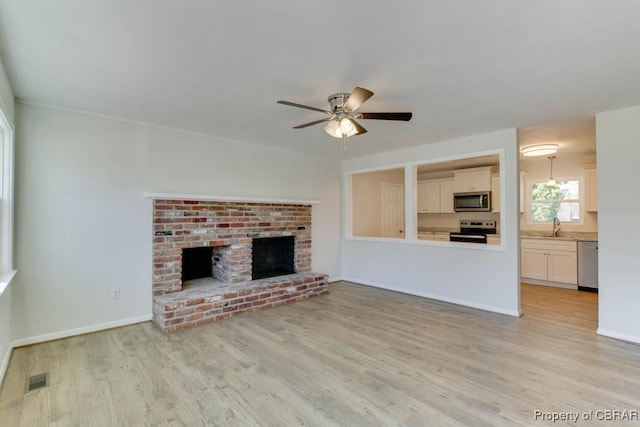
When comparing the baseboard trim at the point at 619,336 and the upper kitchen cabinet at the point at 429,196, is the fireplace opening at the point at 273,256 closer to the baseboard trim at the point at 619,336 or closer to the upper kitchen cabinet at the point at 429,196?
the upper kitchen cabinet at the point at 429,196

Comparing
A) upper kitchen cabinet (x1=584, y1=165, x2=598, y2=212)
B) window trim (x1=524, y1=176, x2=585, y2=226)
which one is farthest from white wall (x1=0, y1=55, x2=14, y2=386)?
upper kitchen cabinet (x1=584, y1=165, x2=598, y2=212)

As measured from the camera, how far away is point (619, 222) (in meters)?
3.23

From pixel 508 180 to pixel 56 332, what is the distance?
5412 millimetres

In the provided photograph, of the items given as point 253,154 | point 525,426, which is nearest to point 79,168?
point 253,154

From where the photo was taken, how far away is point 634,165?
315 centimetres

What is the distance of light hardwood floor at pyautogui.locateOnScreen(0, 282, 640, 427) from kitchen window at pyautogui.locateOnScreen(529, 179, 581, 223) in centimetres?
276

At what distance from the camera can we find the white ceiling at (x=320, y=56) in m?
1.70

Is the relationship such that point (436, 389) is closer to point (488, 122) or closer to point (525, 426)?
point (525, 426)

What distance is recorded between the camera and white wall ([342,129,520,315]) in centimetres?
396

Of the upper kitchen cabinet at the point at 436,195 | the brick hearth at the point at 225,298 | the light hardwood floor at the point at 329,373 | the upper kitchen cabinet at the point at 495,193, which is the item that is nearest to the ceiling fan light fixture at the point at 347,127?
the light hardwood floor at the point at 329,373

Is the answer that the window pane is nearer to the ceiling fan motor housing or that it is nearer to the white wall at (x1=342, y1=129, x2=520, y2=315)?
the white wall at (x1=342, y1=129, x2=520, y2=315)

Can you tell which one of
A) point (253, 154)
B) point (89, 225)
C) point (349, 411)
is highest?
point (253, 154)

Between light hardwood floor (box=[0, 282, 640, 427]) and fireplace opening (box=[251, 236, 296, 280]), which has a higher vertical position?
fireplace opening (box=[251, 236, 296, 280])

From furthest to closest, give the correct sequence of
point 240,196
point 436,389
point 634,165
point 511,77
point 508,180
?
point 240,196 → point 508,180 → point 634,165 → point 511,77 → point 436,389
